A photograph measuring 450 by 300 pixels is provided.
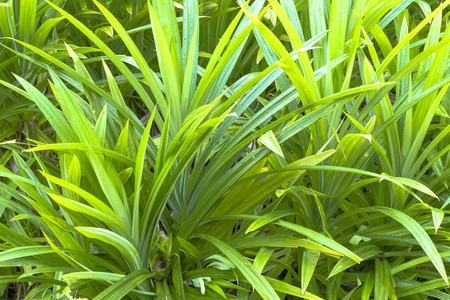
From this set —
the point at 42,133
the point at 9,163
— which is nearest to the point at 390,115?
the point at 42,133

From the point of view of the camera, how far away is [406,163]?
2.67ft

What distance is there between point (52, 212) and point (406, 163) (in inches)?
25.5

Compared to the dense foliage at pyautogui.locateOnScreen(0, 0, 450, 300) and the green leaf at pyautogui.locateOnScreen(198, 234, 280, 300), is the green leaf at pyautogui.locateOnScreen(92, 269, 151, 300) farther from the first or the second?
the green leaf at pyautogui.locateOnScreen(198, 234, 280, 300)

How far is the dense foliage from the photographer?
0.67 m

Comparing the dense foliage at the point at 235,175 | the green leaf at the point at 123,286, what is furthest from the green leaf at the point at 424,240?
the green leaf at the point at 123,286

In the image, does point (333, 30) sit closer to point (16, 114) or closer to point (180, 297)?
point (180, 297)

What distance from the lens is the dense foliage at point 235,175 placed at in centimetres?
67

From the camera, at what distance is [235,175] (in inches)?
29.7

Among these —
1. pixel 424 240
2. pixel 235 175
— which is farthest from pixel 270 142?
pixel 424 240

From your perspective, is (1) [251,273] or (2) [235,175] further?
(2) [235,175]

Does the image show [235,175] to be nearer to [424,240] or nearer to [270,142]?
[270,142]

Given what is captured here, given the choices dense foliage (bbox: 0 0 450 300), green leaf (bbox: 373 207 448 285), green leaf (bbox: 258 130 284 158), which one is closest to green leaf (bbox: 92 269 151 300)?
dense foliage (bbox: 0 0 450 300)

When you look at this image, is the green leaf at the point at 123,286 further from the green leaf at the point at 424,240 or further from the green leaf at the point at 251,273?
the green leaf at the point at 424,240

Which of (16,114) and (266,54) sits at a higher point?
(266,54)
